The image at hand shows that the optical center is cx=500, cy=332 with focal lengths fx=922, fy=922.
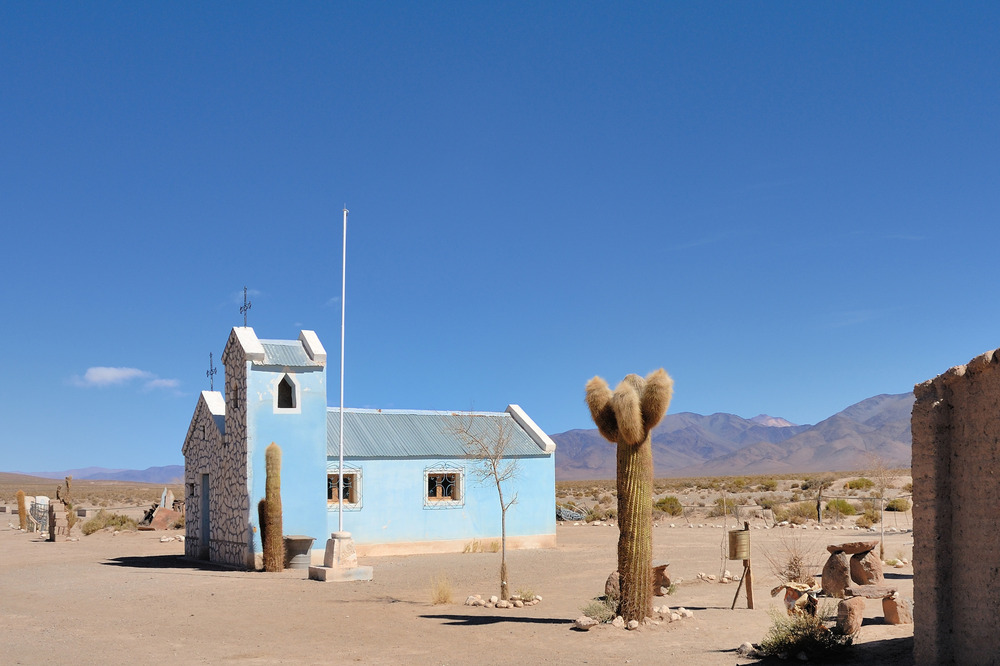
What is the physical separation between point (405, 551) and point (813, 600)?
16.5 metres

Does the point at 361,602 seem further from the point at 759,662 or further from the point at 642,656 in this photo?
the point at 759,662

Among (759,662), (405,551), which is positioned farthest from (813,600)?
(405,551)

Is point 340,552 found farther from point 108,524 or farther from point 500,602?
point 108,524

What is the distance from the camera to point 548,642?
499 inches

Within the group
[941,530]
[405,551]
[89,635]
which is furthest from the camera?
[405,551]

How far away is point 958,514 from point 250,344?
18.3 metres

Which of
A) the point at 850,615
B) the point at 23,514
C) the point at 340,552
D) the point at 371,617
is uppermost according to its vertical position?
the point at 850,615

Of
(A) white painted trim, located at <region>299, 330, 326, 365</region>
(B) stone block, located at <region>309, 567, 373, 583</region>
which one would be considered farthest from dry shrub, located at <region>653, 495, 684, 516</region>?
(B) stone block, located at <region>309, 567, 373, 583</region>

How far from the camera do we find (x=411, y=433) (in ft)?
95.9

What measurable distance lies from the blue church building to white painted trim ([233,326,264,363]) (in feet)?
0.12

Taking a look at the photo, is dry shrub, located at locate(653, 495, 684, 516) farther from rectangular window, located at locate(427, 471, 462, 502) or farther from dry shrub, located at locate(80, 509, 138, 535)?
dry shrub, located at locate(80, 509, 138, 535)

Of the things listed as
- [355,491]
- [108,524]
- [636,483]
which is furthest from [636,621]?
[108,524]

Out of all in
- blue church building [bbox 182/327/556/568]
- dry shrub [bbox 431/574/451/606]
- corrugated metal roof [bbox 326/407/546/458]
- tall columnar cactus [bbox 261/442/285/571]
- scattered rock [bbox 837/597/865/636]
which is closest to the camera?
scattered rock [bbox 837/597/865/636]

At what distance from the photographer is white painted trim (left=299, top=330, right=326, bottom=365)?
24.4 meters
